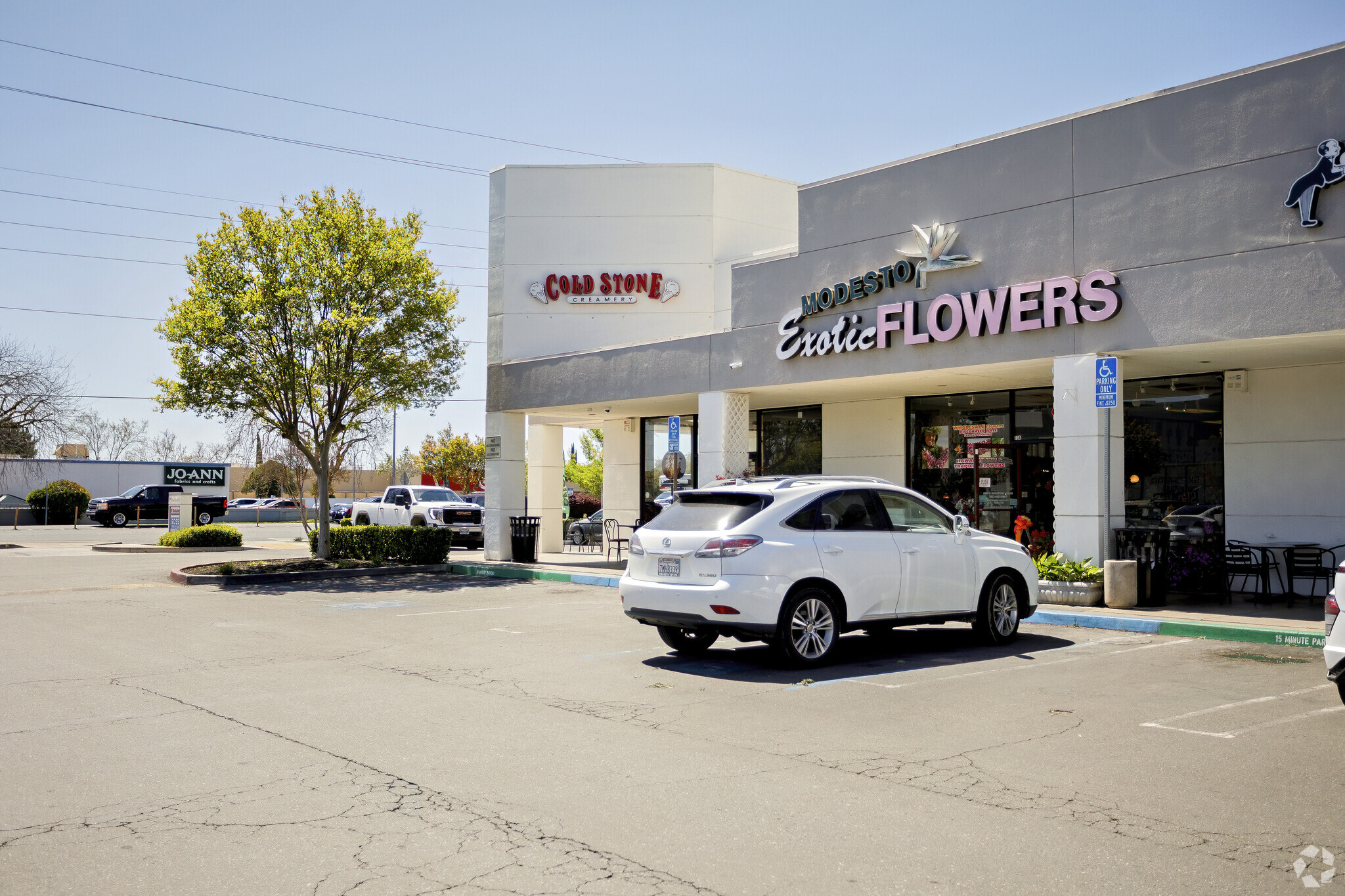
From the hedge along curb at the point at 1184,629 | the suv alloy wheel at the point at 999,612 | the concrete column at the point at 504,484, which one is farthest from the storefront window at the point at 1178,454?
the concrete column at the point at 504,484

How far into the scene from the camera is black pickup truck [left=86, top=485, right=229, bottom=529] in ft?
156

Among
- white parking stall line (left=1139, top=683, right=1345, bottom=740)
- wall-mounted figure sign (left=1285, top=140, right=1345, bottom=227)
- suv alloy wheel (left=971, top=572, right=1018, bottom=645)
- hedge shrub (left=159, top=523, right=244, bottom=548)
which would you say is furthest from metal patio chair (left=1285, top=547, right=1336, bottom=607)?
hedge shrub (left=159, top=523, right=244, bottom=548)

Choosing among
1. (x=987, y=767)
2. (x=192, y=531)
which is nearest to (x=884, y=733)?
(x=987, y=767)

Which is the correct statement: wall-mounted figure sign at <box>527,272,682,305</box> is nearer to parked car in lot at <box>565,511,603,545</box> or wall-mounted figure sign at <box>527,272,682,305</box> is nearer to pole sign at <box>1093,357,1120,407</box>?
parked car in lot at <box>565,511,603,545</box>

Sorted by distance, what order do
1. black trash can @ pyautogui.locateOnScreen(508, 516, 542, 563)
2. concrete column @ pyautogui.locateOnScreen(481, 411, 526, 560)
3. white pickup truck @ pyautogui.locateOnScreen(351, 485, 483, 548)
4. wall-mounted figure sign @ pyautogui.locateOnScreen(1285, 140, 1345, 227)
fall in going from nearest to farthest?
1. wall-mounted figure sign @ pyautogui.locateOnScreen(1285, 140, 1345, 227)
2. black trash can @ pyautogui.locateOnScreen(508, 516, 542, 563)
3. concrete column @ pyautogui.locateOnScreen(481, 411, 526, 560)
4. white pickup truck @ pyautogui.locateOnScreen(351, 485, 483, 548)

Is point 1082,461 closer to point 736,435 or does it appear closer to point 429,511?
point 736,435

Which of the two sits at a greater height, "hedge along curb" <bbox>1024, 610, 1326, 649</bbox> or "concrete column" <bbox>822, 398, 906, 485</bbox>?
"concrete column" <bbox>822, 398, 906, 485</bbox>

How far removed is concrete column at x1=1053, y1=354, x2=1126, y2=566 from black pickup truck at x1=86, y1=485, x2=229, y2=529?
40.7 metres

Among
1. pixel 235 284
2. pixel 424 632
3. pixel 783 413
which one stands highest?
pixel 235 284

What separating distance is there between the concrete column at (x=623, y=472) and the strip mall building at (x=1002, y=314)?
2.46 meters

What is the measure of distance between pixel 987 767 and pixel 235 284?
19.6m

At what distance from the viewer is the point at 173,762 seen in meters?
6.78

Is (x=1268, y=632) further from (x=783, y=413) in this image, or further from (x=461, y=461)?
(x=461, y=461)

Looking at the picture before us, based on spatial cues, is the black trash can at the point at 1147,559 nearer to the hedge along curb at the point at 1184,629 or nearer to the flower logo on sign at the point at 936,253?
the hedge along curb at the point at 1184,629
